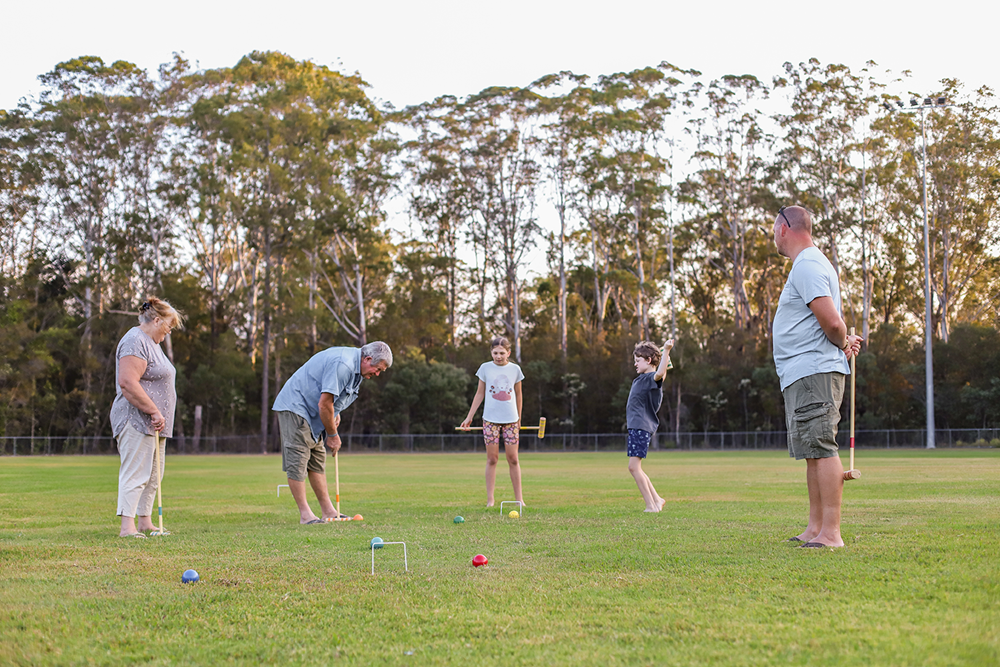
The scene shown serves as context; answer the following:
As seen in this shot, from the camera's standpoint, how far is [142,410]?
26.7 ft

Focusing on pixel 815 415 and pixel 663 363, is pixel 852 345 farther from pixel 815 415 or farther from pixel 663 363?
pixel 663 363

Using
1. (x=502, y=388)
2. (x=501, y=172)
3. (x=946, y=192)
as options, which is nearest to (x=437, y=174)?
(x=501, y=172)

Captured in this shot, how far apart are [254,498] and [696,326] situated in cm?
4198

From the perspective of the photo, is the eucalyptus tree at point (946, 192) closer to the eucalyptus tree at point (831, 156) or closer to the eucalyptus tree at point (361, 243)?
the eucalyptus tree at point (831, 156)

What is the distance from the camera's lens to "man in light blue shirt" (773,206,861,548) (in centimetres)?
625

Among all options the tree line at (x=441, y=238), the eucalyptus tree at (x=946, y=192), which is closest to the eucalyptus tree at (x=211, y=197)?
the tree line at (x=441, y=238)

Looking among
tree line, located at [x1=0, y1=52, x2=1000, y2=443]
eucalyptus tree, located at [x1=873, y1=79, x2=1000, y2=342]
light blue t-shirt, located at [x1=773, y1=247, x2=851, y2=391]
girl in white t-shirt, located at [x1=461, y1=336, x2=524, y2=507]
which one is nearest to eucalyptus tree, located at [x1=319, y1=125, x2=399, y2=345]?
tree line, located at [x1=0, y1=52, x2=1000, y2=443]

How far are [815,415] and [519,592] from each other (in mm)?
2494

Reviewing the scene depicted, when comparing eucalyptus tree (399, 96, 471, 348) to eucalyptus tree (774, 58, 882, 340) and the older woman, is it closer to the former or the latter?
eucalyptus tree (774, 58, 882, 340)

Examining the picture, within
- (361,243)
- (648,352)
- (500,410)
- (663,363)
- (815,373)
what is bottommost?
(500,410)

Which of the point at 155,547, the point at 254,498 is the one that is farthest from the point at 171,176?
the point at 155,547

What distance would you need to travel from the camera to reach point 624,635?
3.98m

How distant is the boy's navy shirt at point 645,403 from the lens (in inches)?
386

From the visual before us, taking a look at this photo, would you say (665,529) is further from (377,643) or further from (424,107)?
(424,107)
